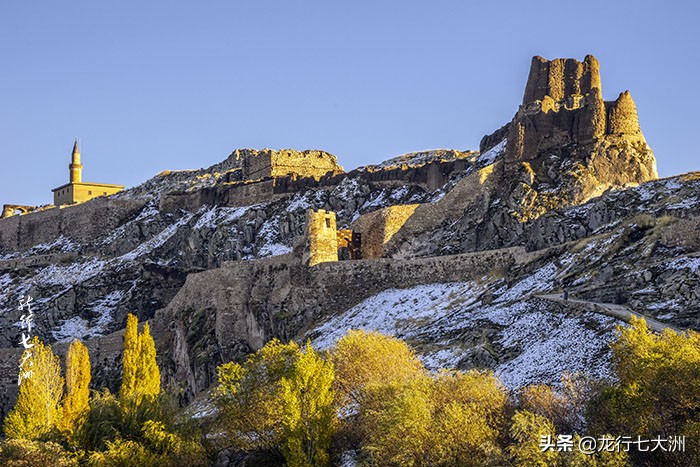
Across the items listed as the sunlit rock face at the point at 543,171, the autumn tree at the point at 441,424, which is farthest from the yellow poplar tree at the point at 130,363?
the sunlit rock face at the point at 543,171

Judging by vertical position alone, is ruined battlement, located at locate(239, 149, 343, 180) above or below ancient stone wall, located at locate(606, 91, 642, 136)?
above

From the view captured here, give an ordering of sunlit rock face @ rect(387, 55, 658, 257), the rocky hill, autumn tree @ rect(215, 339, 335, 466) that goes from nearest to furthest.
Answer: autumn tree @ rect(215, 339, 335, 466) → the rocky hill → sunlit rock face @ rect(387, 55, 658, 257)

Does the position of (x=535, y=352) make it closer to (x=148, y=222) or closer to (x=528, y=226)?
(x=528, y=226)

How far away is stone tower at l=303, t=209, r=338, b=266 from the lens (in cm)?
6644

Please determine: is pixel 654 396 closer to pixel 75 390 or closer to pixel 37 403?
pixel 75 390

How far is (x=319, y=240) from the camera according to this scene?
2630 inches

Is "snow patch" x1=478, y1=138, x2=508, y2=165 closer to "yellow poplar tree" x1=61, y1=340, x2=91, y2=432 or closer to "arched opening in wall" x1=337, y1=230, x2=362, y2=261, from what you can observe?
"arched opening in wall" x1=337, y1=230, x2=362, y2=261

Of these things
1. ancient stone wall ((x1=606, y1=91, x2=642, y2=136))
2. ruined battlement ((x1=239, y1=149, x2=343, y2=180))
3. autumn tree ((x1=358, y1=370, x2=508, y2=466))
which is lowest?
autumn tree ((x1=358, y1=370, x2=508, y2=466))

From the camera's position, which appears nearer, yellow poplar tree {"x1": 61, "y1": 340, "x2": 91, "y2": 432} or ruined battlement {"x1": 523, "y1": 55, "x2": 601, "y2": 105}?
yellow poplar tree {"x1": 61, "y1": 340, "x2": 91, "y2": 432}

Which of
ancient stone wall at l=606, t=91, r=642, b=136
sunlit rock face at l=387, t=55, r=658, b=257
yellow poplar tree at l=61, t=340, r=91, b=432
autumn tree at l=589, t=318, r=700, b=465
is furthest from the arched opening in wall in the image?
autumn tree at l=589, t=318, r=700, b=465

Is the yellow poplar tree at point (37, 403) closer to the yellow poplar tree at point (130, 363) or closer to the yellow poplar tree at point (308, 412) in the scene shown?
the yellow poplar tree at point (130, 363)

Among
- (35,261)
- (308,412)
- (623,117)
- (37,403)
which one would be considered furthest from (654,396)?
(35,261)

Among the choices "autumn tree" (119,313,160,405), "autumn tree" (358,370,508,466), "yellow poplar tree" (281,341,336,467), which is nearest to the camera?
"autumn tree" (358,370,508,466)

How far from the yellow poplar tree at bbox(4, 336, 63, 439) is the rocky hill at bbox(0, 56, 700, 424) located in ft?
46.5
